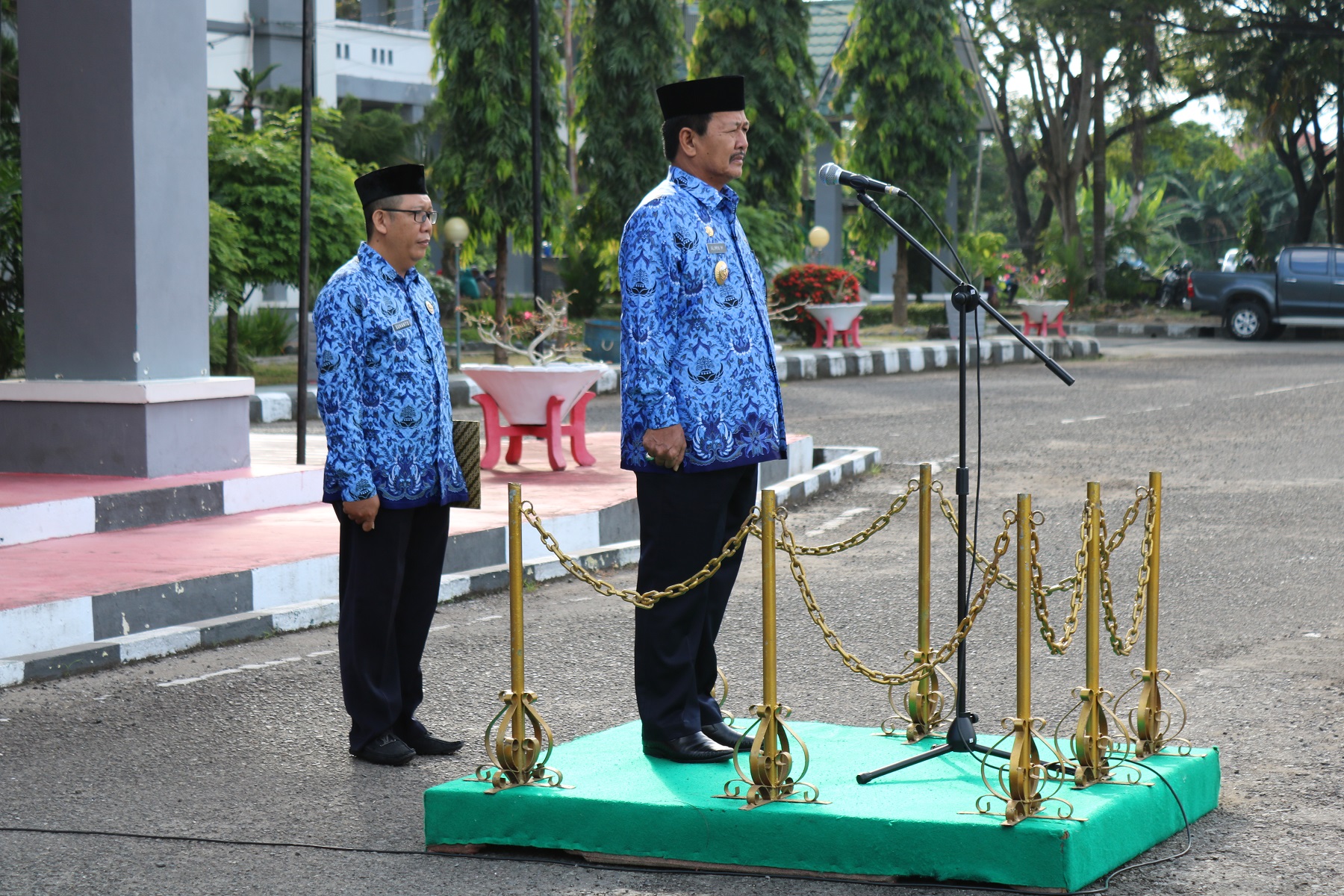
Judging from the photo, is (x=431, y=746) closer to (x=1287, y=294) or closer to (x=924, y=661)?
(x=924, y=661)

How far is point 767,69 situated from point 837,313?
3598 millimetres

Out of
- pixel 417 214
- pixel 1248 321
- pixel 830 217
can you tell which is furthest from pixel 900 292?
pixel 417 214

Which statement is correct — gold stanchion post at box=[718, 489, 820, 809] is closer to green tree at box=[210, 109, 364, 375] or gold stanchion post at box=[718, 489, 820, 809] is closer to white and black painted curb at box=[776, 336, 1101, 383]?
green tree at box=[210, 109, 364, 375]

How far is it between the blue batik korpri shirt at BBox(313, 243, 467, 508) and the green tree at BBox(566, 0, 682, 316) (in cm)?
1650

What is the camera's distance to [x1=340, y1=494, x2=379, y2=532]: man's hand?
15.5ft

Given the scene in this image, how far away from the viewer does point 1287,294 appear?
27359mm

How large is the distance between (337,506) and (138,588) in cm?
190

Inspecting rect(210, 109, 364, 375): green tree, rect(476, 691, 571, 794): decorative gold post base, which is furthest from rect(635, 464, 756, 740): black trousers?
rect(210, 109, 364, 375): green tree

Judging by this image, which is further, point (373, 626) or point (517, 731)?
point (373, 626)

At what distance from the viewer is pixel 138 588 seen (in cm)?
636

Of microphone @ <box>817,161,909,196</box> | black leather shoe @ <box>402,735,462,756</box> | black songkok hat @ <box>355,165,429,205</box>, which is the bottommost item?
black leather shoe @ <box>402,735,462,756</box>

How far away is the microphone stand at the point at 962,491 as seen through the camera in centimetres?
409

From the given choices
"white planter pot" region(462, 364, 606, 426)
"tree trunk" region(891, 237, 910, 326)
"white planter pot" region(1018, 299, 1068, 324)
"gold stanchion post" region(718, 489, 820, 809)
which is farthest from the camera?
"tree trunk" region(891, 237, 910, 326)

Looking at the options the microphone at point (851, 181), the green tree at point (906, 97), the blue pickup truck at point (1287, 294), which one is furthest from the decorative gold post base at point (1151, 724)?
the blue pickup truck at point (1287, 294)
